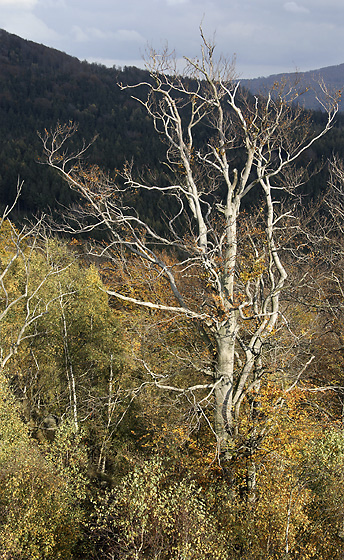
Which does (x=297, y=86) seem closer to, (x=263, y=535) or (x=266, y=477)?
(x=266, y=477)

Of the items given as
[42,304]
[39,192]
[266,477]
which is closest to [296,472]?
[266,477]

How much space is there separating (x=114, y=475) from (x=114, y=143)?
84.1 metres

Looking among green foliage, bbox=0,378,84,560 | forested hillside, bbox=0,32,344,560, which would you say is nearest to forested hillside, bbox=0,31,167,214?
forested hillside, bbox=0,32,344,560

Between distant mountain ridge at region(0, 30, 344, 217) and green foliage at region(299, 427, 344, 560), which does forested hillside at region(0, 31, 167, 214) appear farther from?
green foliage at region(299, 427, 344, 560)

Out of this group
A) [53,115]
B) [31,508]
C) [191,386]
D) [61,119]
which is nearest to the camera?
[31,508]

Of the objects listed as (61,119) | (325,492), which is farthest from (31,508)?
(61,119)

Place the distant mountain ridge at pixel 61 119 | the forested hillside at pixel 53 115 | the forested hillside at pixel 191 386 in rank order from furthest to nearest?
1. the forested hillside at pixel 53 115
2. the distant mountain ridge at pixel 61 119
3. the forested hillside at pixel 191 386

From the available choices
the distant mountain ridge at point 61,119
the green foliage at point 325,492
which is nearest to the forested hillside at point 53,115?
the distant mountain ridge at point 61,119

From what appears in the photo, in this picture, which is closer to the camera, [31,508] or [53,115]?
[31,508]

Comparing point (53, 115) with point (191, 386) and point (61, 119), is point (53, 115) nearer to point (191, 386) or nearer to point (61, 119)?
point (61, 119)

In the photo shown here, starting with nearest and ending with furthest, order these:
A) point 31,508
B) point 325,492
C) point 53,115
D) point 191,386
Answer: point 31,508
point 325,492
point 191,386
point 53,115

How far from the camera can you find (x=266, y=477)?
12547mm

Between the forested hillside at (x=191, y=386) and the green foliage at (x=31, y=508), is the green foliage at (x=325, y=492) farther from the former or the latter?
the green foliage at (x=31, y=508)

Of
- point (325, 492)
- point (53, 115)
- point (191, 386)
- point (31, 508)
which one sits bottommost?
point (325, 492)
